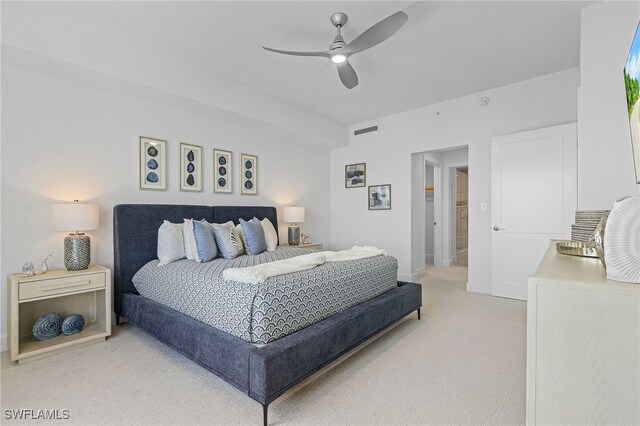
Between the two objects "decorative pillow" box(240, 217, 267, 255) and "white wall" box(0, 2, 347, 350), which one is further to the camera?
"decorative pillow" box(240, 217, 267, 255)

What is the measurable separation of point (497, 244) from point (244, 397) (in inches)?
143

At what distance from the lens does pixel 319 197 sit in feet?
19.0

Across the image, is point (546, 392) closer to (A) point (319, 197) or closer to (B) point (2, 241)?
(B) point (2, 241)

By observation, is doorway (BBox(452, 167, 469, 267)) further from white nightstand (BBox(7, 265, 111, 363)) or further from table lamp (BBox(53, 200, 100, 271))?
table lamp (BBox(53, 200, 100, 271))

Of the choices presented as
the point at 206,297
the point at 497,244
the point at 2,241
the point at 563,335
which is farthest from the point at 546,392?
the point at 2,241

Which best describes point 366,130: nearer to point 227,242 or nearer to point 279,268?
point 227,242

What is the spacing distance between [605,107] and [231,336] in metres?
3.18

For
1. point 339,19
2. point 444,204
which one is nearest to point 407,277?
point 444,204

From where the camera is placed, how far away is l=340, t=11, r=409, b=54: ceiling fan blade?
2.15m

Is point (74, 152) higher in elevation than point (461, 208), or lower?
higher

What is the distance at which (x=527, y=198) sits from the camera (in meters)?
3.84

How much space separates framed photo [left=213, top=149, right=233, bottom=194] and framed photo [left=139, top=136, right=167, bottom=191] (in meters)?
0.65

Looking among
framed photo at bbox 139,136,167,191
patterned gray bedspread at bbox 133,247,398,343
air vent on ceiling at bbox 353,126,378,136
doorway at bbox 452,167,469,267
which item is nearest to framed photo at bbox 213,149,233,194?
framed photo at bbox 139,136,167,191

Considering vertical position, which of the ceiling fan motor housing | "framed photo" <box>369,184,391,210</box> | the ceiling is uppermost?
the ceiling
